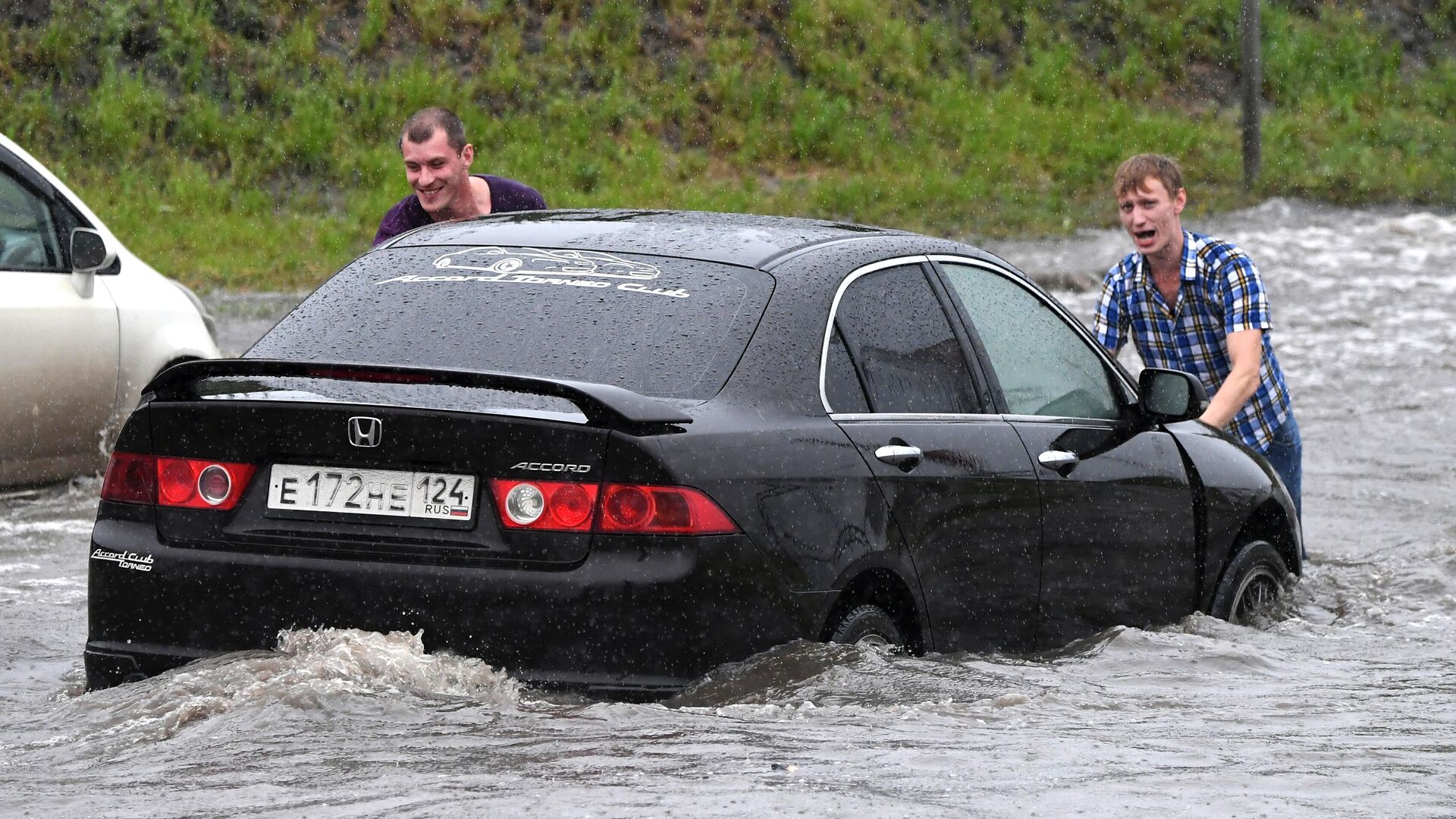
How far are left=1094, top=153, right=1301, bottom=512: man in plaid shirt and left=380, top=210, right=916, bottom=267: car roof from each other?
2345mm

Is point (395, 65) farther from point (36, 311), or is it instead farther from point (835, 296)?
point (835, 296)

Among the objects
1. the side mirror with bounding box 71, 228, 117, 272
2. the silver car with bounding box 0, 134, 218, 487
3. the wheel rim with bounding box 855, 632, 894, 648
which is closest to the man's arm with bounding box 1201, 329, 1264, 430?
the wheel rim with bounding box 855, 632, 894, 648

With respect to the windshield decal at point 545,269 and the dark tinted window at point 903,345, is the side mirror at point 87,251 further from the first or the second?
the dark tinted window at point 903,345

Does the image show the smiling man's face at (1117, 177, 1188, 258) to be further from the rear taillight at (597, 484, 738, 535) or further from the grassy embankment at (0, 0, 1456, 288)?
the grassy embankment at (0, 0, 1456, 288)

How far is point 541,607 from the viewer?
4.77m

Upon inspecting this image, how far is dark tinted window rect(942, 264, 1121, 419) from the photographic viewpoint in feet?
20.3

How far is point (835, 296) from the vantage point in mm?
5582

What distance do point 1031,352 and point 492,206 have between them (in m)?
2.76

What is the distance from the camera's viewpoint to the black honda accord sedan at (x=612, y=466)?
189 inches

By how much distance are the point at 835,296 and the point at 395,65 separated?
2026 centimetres

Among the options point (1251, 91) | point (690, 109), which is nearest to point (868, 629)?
point (1251, 91)

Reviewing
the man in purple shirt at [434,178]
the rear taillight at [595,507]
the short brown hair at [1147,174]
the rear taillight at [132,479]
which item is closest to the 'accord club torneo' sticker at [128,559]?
the rear taillight at [132,479]

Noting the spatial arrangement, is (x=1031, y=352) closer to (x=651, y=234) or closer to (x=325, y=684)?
(x=651, y=234)

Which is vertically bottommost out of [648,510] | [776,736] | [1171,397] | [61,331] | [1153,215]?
[776,736]
